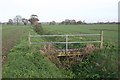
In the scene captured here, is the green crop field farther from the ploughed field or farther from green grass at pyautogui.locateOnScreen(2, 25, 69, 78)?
the ploughed field

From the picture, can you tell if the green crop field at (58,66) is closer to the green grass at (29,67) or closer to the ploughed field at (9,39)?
the green grass at (29,67)

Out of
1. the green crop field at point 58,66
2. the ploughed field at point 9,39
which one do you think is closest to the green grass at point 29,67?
the green crop field at point 58,66

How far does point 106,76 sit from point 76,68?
215 centimetres

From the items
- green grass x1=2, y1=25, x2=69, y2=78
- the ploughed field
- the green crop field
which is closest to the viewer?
green grass x1=2, y1=25, x2=69, y2=78

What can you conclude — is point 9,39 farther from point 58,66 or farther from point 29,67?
point 29,67

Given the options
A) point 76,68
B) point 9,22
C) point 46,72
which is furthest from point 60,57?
point 9,22

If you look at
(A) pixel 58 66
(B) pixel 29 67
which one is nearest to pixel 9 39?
(A) pixel 58 66

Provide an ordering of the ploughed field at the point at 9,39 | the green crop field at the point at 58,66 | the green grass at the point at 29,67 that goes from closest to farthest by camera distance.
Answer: the green grass at the point at 29,67 < the green crop field at the point at 58,66 < the ploughed field at the point at 9,39

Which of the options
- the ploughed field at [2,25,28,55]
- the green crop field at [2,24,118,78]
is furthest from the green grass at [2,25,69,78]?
the ploughed field at [2,25,28,55]

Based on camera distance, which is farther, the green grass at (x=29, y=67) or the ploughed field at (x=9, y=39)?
the ploughed field at (x=9, y=39)

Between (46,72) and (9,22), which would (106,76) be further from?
(9,22)

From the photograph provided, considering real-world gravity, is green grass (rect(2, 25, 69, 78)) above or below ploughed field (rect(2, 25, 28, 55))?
below

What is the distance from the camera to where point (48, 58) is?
29.3 ft

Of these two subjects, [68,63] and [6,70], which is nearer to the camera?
[6,70]
